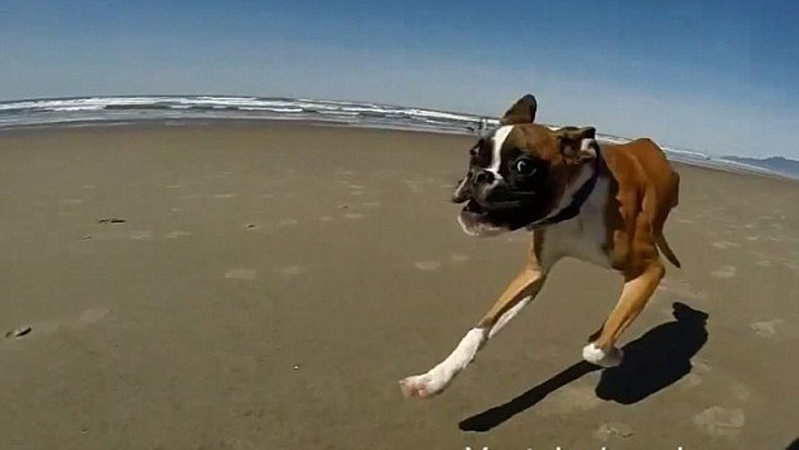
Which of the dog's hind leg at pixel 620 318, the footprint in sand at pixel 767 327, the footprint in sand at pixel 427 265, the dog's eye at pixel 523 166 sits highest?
the dog's eye at pixel 523 166

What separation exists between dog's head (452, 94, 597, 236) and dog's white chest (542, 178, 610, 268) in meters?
0.27

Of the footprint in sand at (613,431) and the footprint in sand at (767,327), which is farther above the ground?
the footprint in sand at (613,431)

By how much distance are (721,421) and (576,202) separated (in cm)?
137

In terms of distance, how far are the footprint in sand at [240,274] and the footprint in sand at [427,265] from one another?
1.40 m

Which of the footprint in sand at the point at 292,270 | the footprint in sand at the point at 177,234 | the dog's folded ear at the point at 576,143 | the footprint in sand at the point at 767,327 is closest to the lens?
the dog's folded ear at the point at 576,143

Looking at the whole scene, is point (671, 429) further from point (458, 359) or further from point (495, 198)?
point (495, 198)

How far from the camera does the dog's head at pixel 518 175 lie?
2.95 metres

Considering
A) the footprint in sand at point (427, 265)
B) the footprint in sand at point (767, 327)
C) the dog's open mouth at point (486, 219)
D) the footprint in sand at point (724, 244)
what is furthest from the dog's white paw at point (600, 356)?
the footprint in sand at point (724, 244)

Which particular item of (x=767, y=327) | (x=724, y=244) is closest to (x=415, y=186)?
(x=724, y=244)

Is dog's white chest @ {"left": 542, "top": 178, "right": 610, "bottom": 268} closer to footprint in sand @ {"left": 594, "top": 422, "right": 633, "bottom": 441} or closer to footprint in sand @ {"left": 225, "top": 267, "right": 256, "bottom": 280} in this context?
footprint in sand @ {"left": 594, "top": 422, "right": 633, "bottom": 441}

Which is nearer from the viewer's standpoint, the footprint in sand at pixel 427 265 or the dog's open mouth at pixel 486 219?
the dog's open mouth at pixel 486 219

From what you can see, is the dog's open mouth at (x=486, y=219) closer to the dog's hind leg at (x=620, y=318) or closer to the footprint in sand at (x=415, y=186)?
the dog's hind leg at (x=620, y=318)

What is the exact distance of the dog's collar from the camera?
3.26m

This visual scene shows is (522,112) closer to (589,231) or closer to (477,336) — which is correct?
(589,231)
